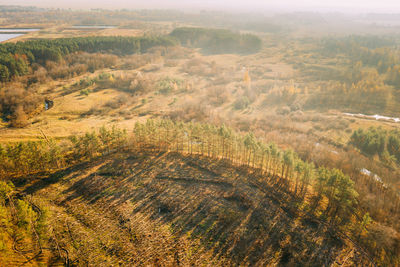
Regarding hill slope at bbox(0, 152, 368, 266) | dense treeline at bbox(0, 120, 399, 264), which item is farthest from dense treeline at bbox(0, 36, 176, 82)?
hill slope at bbox(0, 152, 368, 266)

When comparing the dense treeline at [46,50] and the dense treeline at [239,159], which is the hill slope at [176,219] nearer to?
the dense treeline at [239,159]

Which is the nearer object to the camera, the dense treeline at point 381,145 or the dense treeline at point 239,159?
the dense treeline at point 239,159

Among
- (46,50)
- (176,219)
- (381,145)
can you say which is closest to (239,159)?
(176,219)

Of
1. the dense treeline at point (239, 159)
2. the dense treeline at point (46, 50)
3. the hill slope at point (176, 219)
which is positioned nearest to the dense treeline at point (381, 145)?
the dense treeline at point (239, 159)

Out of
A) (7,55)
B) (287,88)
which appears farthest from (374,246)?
(7,55)

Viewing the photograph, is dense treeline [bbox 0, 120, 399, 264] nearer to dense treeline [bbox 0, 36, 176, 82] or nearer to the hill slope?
the hill slope

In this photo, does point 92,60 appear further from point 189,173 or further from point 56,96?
point 189,173

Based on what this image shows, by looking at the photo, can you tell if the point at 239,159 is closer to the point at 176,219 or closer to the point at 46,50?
the point at 176,219
